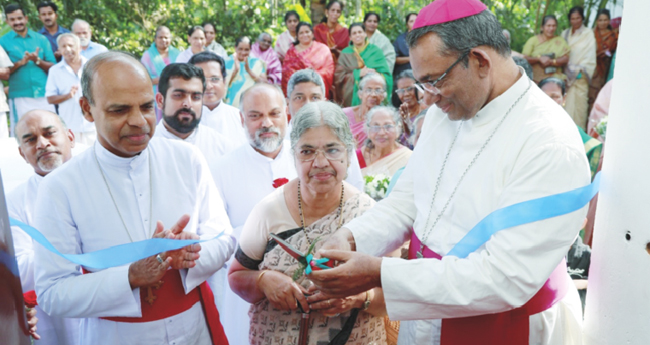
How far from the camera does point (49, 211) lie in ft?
8.70

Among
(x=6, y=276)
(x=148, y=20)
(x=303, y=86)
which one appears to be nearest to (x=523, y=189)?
(x=6, y=276)

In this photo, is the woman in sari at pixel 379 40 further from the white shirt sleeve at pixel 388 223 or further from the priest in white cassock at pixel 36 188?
the white shirt sleeve at pixel 388 223

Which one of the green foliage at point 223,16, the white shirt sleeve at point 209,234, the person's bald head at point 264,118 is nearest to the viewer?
the white shirt sleeve at point 209,234

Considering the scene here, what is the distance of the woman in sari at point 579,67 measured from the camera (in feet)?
35.2

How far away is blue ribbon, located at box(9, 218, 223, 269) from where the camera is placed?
2549 mm

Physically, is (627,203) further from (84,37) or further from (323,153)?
(84,37)

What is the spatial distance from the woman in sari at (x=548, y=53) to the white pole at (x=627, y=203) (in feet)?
31.3

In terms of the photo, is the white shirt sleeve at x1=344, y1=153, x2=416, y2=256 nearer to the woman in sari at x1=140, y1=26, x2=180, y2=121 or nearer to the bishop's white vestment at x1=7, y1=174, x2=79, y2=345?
the bishop's white vestment at x1=7, y1=174, x2=79, y2=345

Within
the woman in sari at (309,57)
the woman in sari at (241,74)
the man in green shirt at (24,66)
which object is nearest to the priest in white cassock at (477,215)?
the woman in sari at (309,57)

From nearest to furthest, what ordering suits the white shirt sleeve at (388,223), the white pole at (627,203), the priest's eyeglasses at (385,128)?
the white pole at (627,203), the white shirt sleeve at (388,223), the priest's eyeglasses at (385,128)

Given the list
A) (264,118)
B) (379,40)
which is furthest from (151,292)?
(379,40)

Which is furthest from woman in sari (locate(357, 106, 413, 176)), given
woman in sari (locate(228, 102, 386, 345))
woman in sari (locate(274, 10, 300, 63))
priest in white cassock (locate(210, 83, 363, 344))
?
woman in sari (locate(274, 10, 300, 63))

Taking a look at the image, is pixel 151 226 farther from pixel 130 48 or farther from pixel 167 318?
pixel 130 48

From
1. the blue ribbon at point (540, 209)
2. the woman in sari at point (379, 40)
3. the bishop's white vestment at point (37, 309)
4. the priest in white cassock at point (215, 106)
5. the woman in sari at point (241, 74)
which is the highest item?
the woman in sari at point (379, 40)
